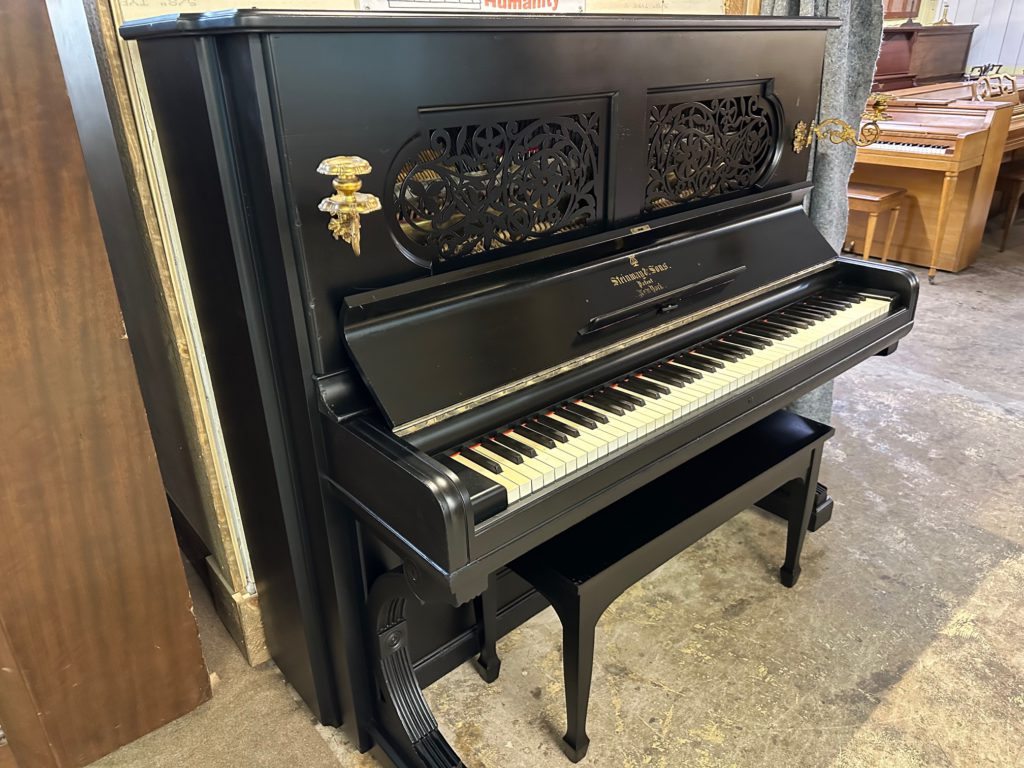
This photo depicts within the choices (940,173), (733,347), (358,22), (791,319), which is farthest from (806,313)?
(940,173)

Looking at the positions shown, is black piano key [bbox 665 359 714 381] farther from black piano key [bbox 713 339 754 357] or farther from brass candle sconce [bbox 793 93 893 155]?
brass candle sconce [bbox 793 93 893 155]

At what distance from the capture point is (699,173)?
1.62 metres

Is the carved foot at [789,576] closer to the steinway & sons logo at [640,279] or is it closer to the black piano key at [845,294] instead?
the black piano key at [845,294]

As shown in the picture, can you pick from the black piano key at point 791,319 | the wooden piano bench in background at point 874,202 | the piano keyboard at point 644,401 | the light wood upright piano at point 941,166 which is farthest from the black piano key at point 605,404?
the light wood upright piano at point 941,166

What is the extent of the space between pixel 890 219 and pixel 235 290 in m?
4.05

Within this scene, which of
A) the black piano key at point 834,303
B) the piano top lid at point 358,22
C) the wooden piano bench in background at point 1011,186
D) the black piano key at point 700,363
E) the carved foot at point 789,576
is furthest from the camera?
the wooden piano bench in background at point 1011,186

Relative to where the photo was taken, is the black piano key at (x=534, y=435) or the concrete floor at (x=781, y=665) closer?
the black piano key at (x=534, y=435)

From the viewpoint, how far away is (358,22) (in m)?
1.00

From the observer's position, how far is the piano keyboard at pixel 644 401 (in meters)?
1.13

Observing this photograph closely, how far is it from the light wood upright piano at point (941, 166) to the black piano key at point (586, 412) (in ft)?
11.3

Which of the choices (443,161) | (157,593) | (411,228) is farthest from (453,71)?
(157,593)

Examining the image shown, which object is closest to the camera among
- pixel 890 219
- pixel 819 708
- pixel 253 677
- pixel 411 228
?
pixel 411 228

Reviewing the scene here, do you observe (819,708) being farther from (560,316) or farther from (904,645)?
(560,316)

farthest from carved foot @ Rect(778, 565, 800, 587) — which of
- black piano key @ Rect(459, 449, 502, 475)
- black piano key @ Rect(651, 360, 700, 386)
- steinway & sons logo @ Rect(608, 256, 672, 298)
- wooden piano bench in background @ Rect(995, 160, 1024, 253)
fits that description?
wooden piano bench in background @ Rect(995, 160, 1024, 253)
